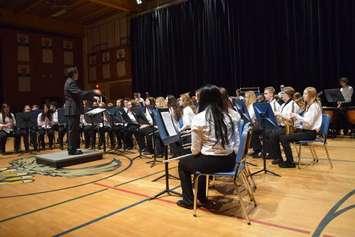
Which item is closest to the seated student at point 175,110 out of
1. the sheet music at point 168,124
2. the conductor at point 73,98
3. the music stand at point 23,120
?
the sheet music at point 168,124

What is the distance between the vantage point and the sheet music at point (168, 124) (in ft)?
13.9

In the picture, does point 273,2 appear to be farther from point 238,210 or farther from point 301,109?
point 238,210

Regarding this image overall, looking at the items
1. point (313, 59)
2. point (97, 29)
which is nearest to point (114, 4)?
point (97, 29)

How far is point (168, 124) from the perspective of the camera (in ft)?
14.0

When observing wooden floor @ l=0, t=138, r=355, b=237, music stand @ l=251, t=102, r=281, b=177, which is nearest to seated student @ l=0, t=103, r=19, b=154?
wooden floor @ l=0, t=138, r=355, b=237

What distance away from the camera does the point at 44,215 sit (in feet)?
12.0

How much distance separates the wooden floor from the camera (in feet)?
10.1

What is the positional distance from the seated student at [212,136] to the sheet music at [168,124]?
826 mm

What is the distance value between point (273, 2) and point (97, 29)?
10317mm

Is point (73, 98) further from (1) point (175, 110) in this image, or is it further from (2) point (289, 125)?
(2) point (289, 125)

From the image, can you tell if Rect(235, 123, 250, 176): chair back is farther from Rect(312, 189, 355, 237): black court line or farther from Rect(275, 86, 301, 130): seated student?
Rect(275, 86, 301, 130): seated student

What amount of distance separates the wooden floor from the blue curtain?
5.74 metres

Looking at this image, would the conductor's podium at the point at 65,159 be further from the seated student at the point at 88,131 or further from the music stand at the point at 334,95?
the music stand at the point at 334,95

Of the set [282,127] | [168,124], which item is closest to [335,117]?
[282,127]
